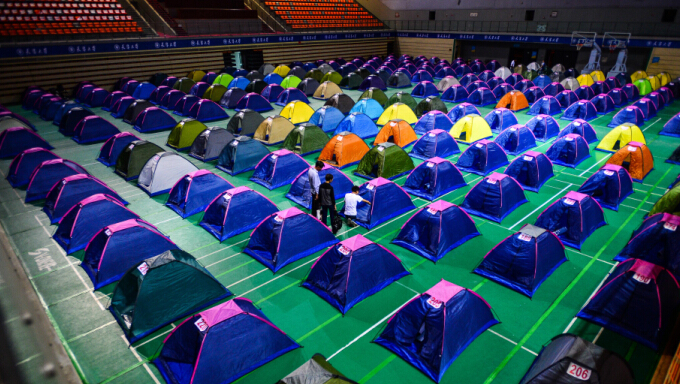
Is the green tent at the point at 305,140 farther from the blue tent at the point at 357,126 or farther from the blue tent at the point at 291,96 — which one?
the blue tent at the point at 291,96

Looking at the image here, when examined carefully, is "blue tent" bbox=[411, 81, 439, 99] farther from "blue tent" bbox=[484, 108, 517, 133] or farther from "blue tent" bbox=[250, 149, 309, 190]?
"blue tent" bbox=[250, 149, 309, 190]

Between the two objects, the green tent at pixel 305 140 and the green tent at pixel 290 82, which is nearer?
the green tent at pixel 305 140

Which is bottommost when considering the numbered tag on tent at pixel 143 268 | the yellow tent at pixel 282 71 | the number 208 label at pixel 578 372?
the number 208 label at pixel 578 372

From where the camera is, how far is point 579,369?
601 centimetres

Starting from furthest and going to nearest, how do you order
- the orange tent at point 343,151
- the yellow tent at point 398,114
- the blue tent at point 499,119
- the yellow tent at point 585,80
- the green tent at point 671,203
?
the yellow tent at point 585,80, the yellow tent at point 398,114, the blue tent at point 499,119, the orange tent at point 343,151, the green tent at point 671,203

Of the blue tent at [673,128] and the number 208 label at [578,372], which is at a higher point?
the number 208 label at [578,372]

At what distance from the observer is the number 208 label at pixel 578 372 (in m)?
5.95

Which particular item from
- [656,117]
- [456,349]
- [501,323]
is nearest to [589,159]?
[656,117]

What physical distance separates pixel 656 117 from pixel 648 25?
14568 millimetres

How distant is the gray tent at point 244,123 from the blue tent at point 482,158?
10158 mm

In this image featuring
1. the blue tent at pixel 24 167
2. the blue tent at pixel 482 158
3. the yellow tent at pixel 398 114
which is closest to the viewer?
the blue tent at pixel 24 167

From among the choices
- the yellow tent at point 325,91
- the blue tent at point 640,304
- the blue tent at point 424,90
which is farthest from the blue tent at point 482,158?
the yellow tent at point 325,91

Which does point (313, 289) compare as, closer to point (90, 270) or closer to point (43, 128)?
point (90, 270)

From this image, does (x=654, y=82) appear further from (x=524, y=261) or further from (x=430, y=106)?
(x=524, y=261)
